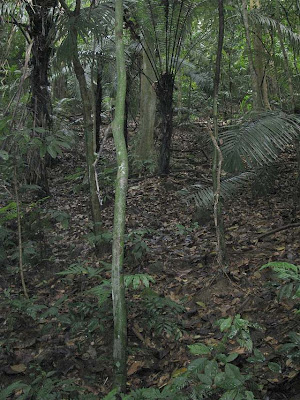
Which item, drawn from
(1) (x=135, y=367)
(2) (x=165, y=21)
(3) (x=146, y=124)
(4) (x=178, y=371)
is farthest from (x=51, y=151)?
(3) (x=146, y=124)

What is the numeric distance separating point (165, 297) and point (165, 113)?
3.66 metres

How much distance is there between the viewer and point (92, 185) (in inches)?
180

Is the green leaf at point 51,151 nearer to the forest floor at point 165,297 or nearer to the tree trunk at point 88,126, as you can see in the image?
the tree trunk at point 88,126

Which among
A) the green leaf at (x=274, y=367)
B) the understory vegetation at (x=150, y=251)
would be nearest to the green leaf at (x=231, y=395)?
the understory vegetation at (x=150, y=251)

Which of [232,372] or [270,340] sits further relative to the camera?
[270,340]

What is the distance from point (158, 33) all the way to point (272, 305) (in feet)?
15.3

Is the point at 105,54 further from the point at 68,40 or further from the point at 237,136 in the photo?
the point at 237,136

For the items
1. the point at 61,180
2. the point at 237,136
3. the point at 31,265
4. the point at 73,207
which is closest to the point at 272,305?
the point at 237,136

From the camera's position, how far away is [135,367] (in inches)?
121

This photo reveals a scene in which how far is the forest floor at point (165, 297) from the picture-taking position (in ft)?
9.90

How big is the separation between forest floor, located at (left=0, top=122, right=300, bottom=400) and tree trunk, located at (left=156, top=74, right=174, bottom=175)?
1.06 metres

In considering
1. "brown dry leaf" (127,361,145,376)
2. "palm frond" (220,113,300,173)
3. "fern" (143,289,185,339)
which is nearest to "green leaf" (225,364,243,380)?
"fern" (143,289,185,339)

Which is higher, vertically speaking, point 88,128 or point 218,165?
point 88,128

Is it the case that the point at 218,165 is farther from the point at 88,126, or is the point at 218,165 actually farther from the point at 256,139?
the point at 88,126
